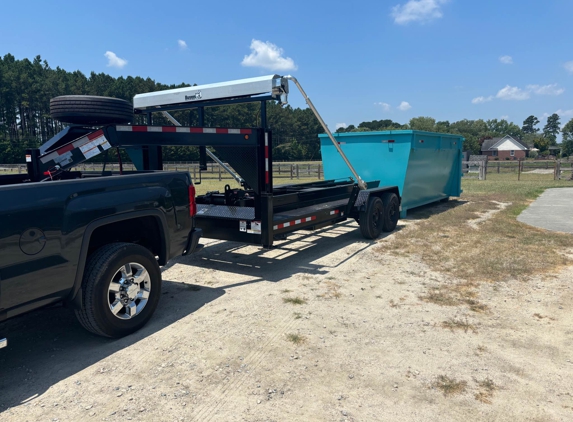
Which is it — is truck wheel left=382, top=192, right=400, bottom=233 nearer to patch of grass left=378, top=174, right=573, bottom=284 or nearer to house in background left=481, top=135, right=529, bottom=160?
patch of grass left=378, top=174, right=573, bottom=284

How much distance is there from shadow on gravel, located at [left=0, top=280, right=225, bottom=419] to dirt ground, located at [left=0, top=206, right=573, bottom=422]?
0.01 m

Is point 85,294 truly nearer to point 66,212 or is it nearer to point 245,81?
point 66,212

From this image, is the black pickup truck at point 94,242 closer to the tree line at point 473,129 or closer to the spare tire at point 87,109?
the spare tire at point 87,109

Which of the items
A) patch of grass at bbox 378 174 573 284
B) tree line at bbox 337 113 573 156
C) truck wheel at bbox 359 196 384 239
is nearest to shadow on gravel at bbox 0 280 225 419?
patch of grass at bbox 378 174 573 284

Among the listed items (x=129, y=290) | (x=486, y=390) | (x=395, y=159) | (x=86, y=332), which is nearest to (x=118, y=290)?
(x=129, y=290)

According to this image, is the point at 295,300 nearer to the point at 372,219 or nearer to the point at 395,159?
the point at 372,219

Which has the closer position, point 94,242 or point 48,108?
point 94,242

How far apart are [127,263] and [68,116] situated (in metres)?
1.90

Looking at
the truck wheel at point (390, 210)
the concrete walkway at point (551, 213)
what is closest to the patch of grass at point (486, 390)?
the truck wheel at point (390, 210)

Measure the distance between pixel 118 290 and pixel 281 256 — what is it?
363 centimetres

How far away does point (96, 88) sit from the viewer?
7919 centimetres

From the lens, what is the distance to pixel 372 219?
8477 mm

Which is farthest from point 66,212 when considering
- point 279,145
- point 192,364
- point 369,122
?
point 369,122

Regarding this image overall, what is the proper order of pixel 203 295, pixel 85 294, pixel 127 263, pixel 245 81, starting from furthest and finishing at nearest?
pixel 245 81 < pixel 203 295 < pixel 127 263 < pixel 85 294
